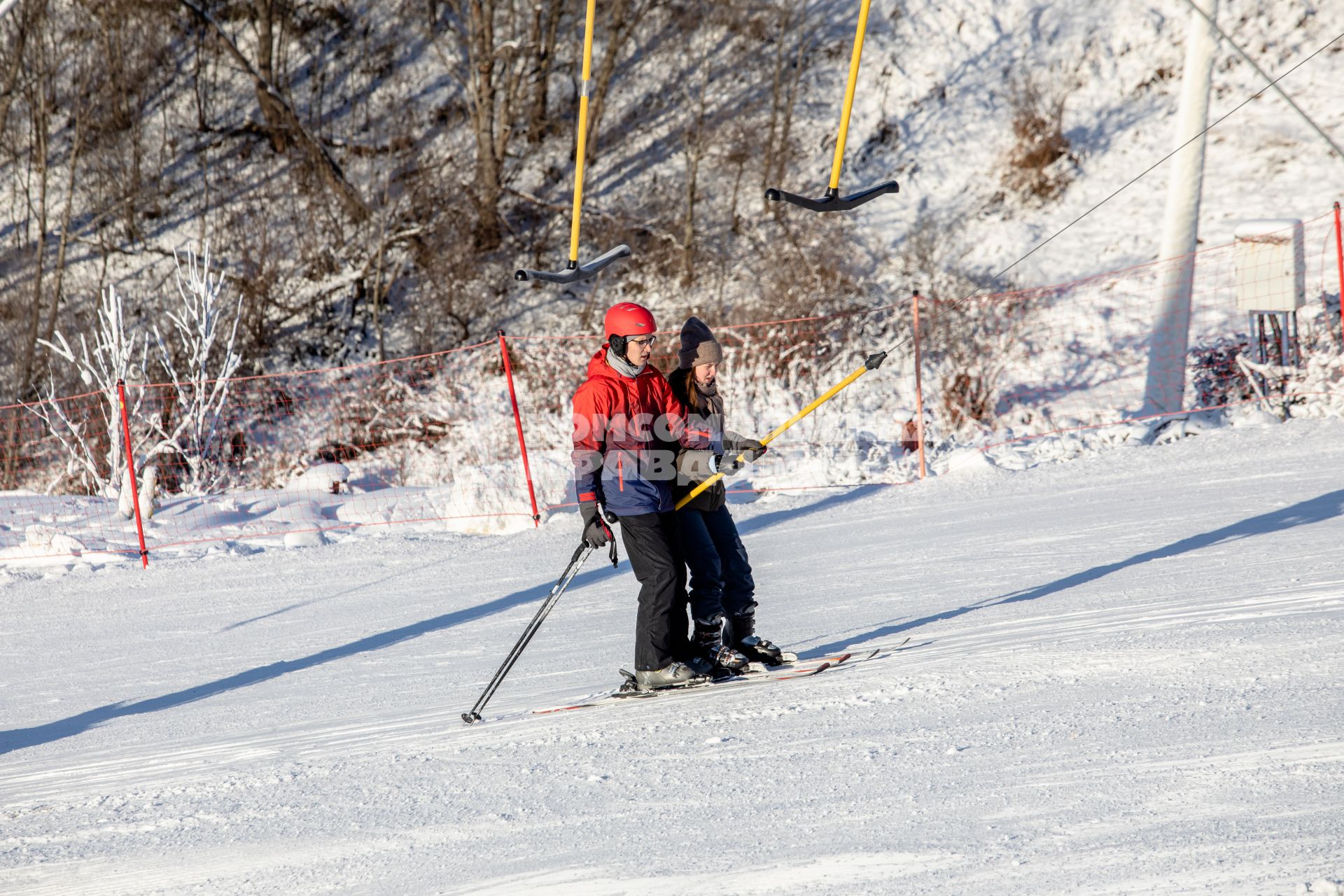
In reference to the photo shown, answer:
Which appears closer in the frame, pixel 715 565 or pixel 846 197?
pixel 715 565

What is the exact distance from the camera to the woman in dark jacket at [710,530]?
4.81 m

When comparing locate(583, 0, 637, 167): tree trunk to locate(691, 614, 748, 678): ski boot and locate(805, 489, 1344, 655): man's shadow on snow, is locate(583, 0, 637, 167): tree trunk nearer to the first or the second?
locate(805, 489, 1344, 655): man's shadow on snow

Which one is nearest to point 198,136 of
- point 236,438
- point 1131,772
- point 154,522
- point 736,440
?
point 236,438

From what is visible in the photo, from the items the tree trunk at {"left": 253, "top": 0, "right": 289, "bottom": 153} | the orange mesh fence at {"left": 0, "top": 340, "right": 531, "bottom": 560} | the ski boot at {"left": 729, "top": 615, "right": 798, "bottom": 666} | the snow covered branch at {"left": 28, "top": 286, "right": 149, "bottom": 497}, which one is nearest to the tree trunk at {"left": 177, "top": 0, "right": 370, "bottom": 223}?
the tree trunk at {"left": 253, "top": 0, "right": 289, "bottom": 153}

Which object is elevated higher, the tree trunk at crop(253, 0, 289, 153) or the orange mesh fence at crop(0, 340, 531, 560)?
the tree trunk at crop(253, 0, 289, 153)

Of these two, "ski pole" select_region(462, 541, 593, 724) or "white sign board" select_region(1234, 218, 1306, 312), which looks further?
"white sign board" select_region(1234, 218, 1306, 312)

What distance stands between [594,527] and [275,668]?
9.14 ft

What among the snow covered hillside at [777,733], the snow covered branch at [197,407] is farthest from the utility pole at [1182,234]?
the snow covered branch at [197,407]

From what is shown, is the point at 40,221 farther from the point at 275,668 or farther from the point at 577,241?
the point at 577,241

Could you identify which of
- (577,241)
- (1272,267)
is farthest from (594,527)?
(1272,267)

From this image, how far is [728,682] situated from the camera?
4.92 meters

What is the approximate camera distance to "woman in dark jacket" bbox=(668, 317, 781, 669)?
4.81 meters

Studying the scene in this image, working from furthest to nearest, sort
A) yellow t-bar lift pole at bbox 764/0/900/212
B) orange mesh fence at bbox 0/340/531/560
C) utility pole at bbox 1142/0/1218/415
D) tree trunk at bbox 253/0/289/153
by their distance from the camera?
tree trunk at bbox 253/0/289/153 < utility pole at bbox 1142/0/1218/415 < orange mesh fence at bbox 0/340/531/560 < yellow t-bar lift pole at bbox 764/0/900/212

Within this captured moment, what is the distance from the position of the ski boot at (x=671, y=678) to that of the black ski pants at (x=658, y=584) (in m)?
0.02
